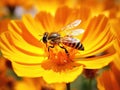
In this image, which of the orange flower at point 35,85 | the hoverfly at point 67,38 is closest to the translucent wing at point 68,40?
the hoverfly at point 67,38

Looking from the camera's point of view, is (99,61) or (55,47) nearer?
(99,61)

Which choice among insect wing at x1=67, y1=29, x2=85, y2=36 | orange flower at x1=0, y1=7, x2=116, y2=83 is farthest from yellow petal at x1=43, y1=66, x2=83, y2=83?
insect wing at x1=67, y1=29, x2=85, y2=36

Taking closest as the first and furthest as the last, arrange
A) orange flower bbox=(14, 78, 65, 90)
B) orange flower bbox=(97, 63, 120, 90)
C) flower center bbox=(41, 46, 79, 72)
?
orange flower bbox=(97, 63, 120, 90) → flower center bbox=(41, 46, 79, 72) → orange flower bbox=(14, 78, 65, 90)

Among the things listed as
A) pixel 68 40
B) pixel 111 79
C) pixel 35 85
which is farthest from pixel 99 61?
pixel 35 85

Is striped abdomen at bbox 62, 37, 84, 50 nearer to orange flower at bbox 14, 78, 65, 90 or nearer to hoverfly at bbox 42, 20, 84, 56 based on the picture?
hoverfly at bbox 42, 20, 84, 56

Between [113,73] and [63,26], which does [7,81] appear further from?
[113,73]

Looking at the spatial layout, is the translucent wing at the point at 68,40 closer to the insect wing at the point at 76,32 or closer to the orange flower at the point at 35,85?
the insect wing at the point at 76,32

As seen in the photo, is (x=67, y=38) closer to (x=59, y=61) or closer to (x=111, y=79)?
(x=59, y=61)
